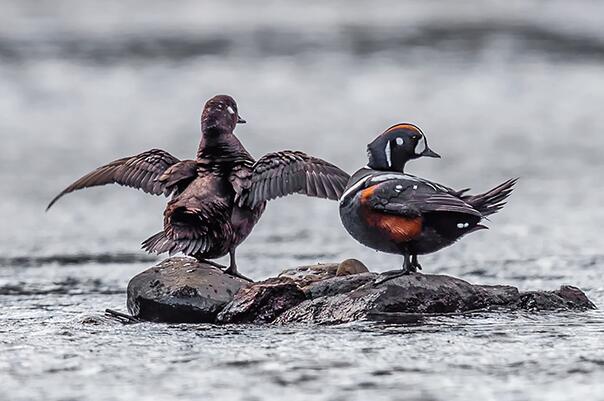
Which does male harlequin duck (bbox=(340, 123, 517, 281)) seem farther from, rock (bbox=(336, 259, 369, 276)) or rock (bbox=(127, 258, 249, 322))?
rock (bbox=(127, 258, 249, 322))

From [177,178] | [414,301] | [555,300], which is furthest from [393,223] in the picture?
[177,178]

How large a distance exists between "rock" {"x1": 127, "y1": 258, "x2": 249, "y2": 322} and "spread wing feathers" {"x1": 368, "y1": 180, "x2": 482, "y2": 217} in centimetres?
113

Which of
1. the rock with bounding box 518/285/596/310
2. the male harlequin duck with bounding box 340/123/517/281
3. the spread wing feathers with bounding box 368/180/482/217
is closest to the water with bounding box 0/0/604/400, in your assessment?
the rock with bounding box 518/285/596/310

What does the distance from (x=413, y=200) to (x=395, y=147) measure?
26.3 inches

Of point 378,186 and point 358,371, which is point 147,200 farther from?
point 358,371

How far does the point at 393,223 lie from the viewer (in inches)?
282

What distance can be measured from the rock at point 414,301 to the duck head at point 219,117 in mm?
1494

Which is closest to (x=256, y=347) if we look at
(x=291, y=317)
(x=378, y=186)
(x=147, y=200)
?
(x=291, y=317)

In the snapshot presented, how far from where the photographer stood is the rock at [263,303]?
740 cm

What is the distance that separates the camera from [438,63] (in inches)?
851

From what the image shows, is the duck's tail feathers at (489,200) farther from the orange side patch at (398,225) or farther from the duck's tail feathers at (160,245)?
the duck's tail feathers at (160,245)

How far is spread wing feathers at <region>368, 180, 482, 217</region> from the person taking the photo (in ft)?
23.2

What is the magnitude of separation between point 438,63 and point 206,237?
1431cm

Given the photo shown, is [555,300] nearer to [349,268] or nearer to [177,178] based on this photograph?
[349,268]
